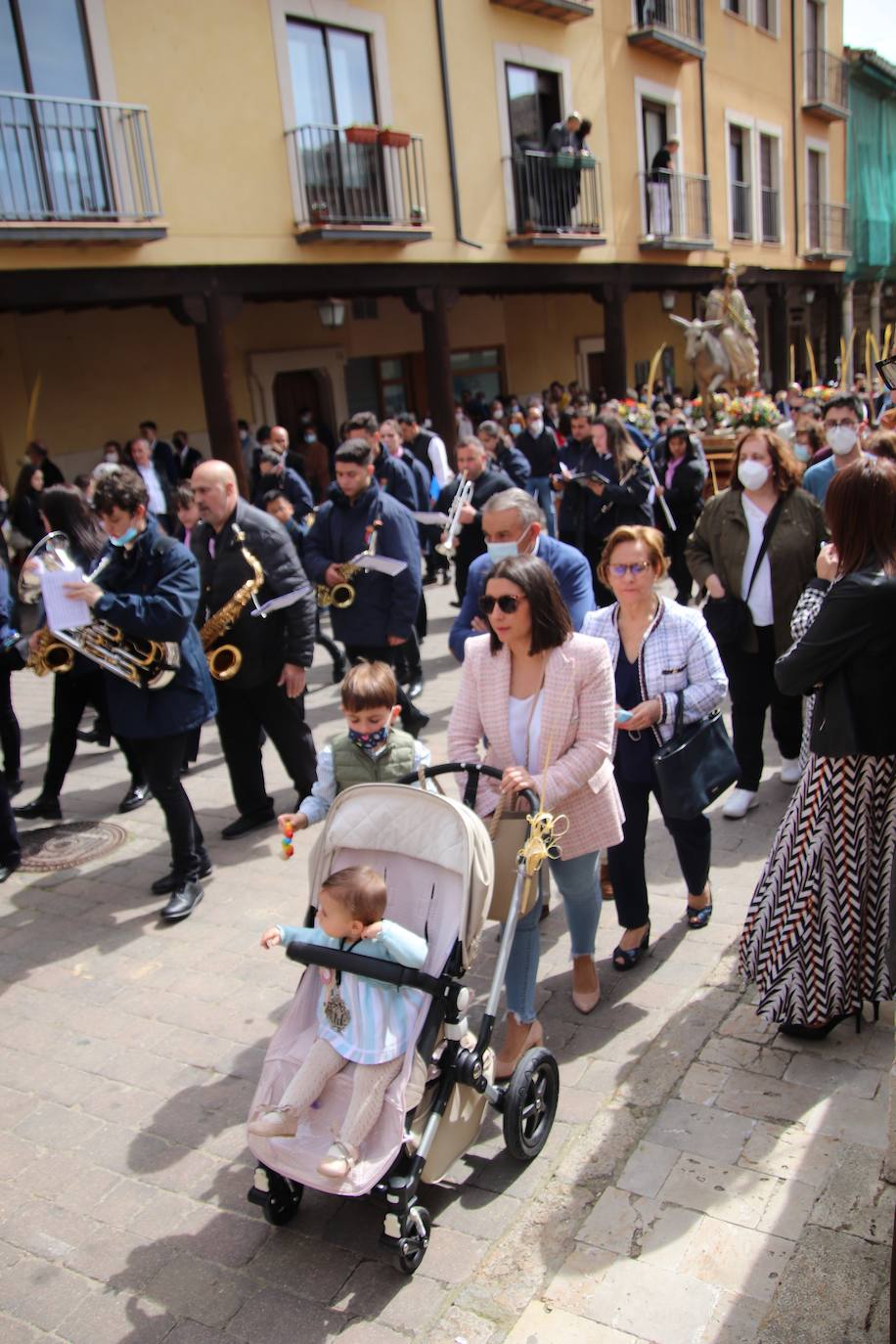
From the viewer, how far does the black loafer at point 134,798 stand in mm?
6629

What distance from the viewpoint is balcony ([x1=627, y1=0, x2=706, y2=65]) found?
1919 centimetres

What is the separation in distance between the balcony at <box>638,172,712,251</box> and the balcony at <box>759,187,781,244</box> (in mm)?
3766

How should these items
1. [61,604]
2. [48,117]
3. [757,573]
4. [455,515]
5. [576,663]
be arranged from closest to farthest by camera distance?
1. [576,663]
2. [61,604]
3. [757,573]
4. [455,515]
5. [48,117]

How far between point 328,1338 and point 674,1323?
0.87 metres


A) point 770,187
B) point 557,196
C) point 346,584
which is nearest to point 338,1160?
point 346,584

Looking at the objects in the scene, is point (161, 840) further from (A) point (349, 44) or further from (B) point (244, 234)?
(A) point (349, 44)

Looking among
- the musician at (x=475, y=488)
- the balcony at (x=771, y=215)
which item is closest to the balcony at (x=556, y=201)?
the balcony at (x=771, y=215)

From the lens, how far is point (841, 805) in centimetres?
343

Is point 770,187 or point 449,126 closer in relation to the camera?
point 449,126

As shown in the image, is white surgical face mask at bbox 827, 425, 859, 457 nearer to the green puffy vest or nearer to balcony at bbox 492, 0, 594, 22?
the green puffy vest

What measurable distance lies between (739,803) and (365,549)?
2.54 meters

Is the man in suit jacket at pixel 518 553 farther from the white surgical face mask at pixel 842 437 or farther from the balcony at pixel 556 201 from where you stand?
the balcony at pixel 556 201

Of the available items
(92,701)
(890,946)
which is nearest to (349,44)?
(92,701)

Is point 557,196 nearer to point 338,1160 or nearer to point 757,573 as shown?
point 757,573
